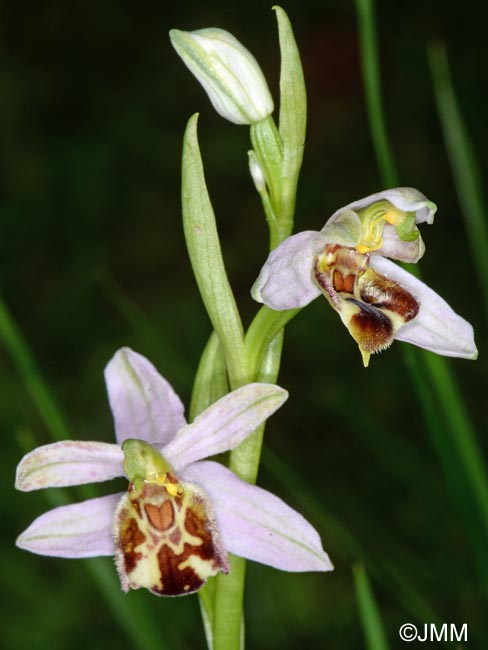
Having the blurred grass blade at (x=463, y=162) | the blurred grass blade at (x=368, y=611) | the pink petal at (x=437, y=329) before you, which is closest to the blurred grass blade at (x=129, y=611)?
the blurred grass blade at (x=368, y=611)

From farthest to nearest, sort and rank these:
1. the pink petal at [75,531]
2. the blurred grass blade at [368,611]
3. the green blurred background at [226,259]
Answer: the green blurred background at [226,259], the pink petal at [75,531], the blurred grass blade at [368,611]

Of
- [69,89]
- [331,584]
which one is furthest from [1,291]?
[331,584]

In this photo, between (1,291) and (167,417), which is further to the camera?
(1,291)

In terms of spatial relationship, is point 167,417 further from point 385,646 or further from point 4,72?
point 4,72

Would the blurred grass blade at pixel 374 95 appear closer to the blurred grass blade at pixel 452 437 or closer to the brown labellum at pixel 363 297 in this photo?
the blurred grass blade at pixel 452 437

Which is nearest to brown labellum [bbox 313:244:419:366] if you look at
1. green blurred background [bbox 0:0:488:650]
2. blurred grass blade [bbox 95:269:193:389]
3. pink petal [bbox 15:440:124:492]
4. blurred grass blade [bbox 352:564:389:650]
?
blurred grass blade [bbox 352:564:389:650]

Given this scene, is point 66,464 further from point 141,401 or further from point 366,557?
point 366,557

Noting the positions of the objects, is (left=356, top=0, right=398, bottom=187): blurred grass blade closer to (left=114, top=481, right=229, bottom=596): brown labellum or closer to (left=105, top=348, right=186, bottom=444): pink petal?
(left=105, top=348, right=186, bottom=444): pink petal
